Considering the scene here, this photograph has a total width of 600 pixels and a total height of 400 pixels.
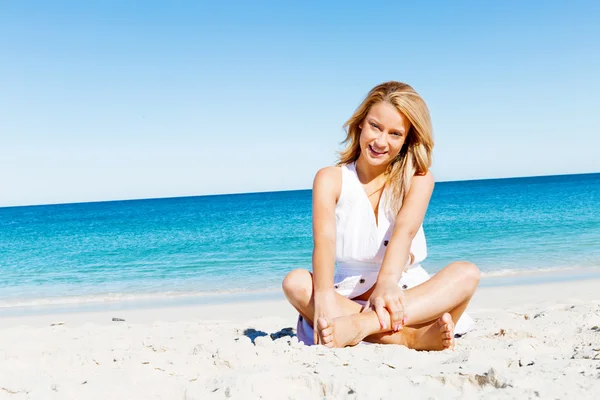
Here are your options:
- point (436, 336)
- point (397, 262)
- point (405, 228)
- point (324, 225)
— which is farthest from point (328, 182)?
point (436, 336)

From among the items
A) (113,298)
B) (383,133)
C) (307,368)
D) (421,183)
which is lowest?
(113,298)

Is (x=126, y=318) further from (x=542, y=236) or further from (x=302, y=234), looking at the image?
(x=302, y=234)

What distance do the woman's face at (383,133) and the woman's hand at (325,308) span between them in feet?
2.87

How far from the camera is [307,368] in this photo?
2426 millimetres

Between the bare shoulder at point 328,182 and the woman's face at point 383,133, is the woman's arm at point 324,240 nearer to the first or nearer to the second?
the bare shoulder at point 328,182

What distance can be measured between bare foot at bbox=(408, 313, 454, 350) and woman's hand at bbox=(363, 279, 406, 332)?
170 millimetres

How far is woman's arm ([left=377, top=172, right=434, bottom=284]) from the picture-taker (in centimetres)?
289

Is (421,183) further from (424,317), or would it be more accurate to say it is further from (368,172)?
(424,317)

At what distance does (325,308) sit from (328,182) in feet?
2.52

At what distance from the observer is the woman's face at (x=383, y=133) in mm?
3154

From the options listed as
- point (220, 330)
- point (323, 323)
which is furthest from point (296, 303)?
point (220, 330)

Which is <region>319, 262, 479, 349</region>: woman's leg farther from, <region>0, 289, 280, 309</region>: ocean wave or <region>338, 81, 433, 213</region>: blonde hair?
<region>0, 289, 280, 309</region>: ocean wave

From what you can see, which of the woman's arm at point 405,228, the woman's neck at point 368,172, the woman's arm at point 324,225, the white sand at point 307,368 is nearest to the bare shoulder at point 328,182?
the woman's arm at point 324,225

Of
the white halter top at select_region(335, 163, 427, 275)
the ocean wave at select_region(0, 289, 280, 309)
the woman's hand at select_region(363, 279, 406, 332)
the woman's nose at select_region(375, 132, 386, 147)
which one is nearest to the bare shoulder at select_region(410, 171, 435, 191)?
the white halter top at select_region(335, 163, 427, 275)
